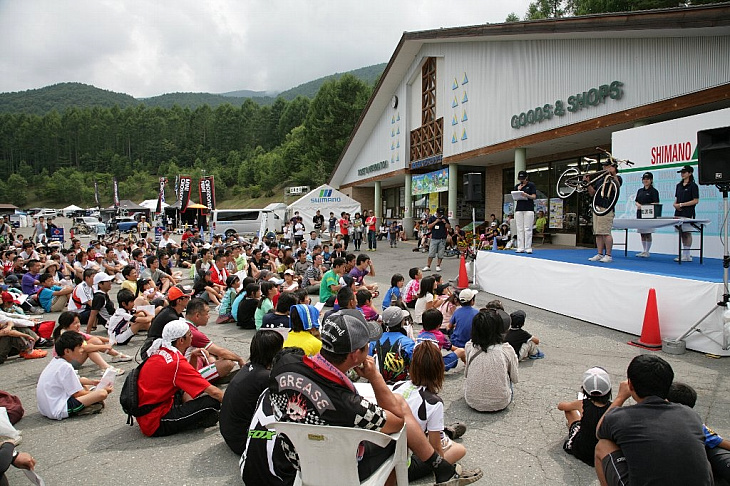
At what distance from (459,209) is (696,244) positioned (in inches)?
550

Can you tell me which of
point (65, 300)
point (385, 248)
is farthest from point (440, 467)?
point (385, 248)

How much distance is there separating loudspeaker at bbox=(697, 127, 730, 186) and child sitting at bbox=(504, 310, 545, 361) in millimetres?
3236

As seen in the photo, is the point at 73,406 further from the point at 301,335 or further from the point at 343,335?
the point at 343,335

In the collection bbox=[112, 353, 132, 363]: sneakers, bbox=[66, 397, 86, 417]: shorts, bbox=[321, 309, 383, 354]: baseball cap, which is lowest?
bbox=[112, 353, 132, 363]: sneakers

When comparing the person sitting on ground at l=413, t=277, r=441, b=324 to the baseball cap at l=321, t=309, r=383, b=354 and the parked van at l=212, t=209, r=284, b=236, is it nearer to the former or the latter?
the baseball cap at l=321, t=309, r=383, b=354

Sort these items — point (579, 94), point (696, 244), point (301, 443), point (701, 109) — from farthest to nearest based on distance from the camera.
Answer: point (579, 94) < point (701, 109) < point (696, 244) < point (301, 443)

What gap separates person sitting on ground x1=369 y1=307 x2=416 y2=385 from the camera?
4363 millimetres

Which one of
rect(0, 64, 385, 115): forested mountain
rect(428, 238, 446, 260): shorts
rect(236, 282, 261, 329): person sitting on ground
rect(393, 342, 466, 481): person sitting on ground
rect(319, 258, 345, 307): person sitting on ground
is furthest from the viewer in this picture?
rect(0, 64, 385, 115): forested mountain

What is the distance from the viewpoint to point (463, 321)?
5.63 m

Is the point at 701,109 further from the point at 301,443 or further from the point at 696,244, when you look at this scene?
the point at 301,443

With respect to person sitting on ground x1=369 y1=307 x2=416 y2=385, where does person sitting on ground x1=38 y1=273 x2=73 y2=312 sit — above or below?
below

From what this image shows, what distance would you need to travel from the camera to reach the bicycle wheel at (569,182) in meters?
10.1

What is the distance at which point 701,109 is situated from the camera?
32.5 ft

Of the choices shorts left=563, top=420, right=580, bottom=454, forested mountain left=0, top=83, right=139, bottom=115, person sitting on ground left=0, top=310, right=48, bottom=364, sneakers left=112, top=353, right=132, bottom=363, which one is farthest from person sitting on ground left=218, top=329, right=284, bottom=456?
forested mountain left=0, top=83, right=139, bottom=115
